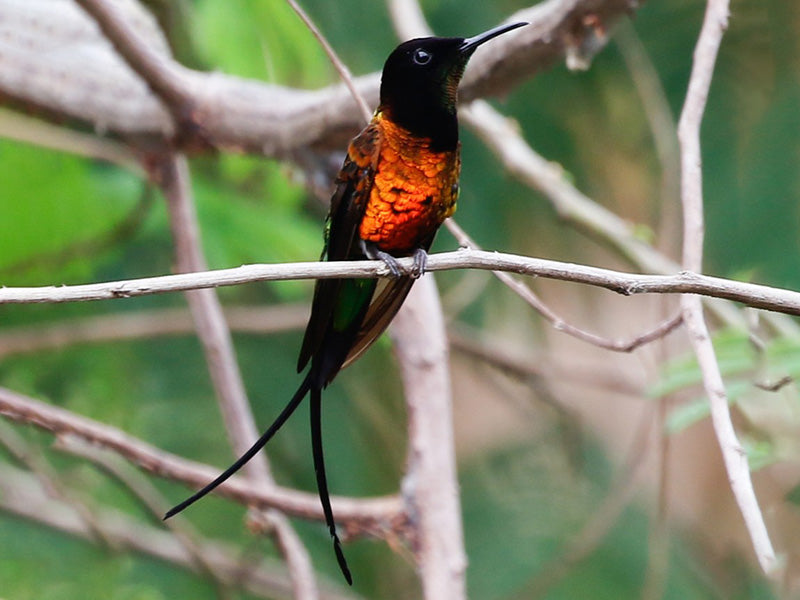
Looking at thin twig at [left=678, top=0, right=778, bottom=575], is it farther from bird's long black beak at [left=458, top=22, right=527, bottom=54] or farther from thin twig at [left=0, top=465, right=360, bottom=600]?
thin twig at [left=0, top=465, right=360, bottom=600]

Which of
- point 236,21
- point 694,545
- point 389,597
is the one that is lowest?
point 389,597

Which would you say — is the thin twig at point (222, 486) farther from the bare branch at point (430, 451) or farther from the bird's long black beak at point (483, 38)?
the bird's long black beak at point (483, 38)

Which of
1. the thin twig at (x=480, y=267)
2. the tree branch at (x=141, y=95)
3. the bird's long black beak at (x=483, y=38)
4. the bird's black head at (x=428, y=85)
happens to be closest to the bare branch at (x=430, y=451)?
the tree branch at (x=141, y=95)

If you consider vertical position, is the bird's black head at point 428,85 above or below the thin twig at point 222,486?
above

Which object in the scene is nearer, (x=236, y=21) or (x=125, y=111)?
(x=125, y=111)

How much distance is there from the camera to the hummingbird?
176 cm

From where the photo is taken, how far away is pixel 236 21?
2.85m

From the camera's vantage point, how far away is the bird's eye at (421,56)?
175cm

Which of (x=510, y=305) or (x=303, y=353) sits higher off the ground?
(x=303, y=353)

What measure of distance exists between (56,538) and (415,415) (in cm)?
173

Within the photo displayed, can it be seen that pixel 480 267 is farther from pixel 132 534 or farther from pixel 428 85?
pixel 132 534

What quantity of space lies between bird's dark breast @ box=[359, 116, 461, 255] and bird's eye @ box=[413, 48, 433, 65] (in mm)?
116

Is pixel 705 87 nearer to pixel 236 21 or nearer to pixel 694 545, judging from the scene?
pixel 236 21

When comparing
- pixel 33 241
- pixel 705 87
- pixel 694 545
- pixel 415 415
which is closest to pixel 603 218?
pixel 415 415
